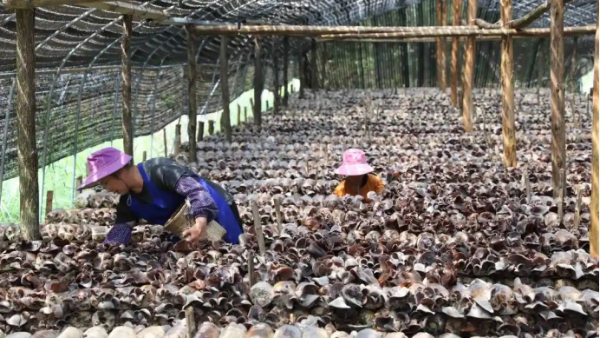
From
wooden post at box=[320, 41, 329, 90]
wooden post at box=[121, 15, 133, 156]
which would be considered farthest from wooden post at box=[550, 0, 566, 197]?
wooden post at box=[320, 41, 329, 90]

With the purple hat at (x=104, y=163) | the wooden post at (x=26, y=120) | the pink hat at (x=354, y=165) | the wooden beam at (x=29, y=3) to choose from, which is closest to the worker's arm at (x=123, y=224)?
the purple hat at (x=104, y=163)

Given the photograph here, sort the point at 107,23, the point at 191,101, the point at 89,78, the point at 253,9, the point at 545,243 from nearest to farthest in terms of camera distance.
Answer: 1. the point at 545,243
2. the point at 107,23
3. the point at 191,101
4. the point at 89,78
5. the point at 253,9

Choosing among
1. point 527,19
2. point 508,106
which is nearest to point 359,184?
point 508,106

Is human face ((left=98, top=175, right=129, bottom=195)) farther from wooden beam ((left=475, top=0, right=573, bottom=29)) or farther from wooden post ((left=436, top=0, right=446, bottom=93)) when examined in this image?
wooden post ((left=436, top=0, right=446, bottom=93))

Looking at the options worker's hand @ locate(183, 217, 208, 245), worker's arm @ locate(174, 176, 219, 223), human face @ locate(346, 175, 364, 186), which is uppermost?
worker's arm @ locate(174, 176, 219, 223)

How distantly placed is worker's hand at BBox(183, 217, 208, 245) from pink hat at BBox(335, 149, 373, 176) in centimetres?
261

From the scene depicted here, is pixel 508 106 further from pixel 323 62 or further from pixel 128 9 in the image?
pixel 323 62

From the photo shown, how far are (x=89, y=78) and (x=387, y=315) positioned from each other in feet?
27.5

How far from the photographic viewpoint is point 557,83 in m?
6.64

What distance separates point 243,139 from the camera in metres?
12.0

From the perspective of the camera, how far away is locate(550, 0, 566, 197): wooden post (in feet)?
20.8

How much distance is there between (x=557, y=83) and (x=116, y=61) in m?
7.76

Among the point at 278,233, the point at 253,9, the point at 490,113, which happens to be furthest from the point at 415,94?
the point at 278,233

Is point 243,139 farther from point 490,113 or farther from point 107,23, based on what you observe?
point 490,113
